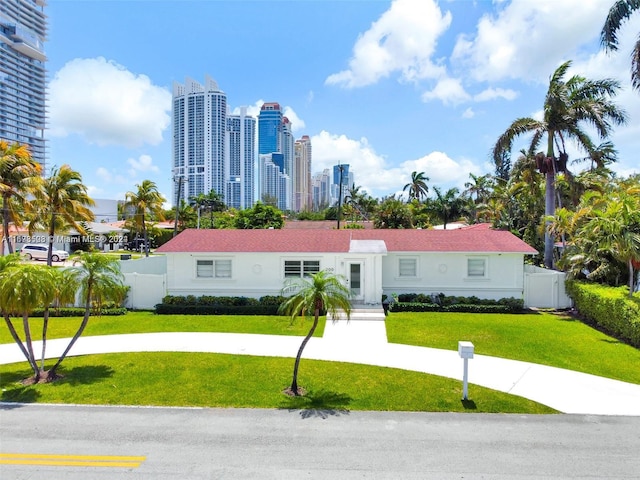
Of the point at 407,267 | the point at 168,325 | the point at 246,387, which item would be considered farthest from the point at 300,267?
the point at 246,387

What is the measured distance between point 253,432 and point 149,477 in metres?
2.15

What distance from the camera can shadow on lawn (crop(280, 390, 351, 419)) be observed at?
9.23 m

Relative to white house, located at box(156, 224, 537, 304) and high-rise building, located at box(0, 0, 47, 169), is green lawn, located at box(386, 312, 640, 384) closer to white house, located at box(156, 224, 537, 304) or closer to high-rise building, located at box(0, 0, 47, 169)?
white house, located at box(156, 224, 537, 304)

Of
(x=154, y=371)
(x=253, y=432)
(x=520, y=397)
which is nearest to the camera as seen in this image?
(x=253, y=432)

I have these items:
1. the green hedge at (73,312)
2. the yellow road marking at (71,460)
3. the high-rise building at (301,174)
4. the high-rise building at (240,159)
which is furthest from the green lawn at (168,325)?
the high-rise building at (301,174)

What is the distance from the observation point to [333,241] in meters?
22.1

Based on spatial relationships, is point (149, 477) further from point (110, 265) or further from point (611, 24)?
point (611, 24)

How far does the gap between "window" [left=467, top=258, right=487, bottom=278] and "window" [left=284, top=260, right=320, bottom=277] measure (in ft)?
26.2

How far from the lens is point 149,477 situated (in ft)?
22.3

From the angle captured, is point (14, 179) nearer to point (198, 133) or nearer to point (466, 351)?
point (466, 351)

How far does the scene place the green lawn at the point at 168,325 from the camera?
16.6 metres

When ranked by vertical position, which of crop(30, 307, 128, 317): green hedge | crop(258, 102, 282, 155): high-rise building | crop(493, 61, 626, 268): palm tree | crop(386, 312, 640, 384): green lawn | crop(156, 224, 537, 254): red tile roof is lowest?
crop(386, 312, 640, 384): green lawn

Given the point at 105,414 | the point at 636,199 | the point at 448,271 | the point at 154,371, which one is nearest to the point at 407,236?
the point at 448,271

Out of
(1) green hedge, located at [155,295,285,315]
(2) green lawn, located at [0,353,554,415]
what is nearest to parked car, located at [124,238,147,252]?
(1) green hedge, located at [155,295,285,315]
